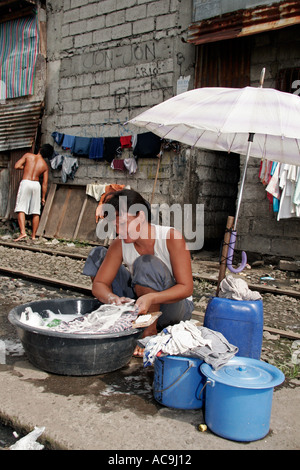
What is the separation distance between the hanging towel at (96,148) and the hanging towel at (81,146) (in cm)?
18

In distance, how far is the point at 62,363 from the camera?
3127 millimetres

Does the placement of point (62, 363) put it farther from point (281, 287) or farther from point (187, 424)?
point (281, 287)

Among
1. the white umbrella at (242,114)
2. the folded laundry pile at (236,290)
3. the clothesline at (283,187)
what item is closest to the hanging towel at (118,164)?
the clothesline at (283,187)

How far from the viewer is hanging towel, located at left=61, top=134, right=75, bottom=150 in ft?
36.5

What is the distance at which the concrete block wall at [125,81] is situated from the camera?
30.3ft

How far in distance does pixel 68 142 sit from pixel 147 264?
8.35 meters

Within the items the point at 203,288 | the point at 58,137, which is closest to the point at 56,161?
the point at 58,137

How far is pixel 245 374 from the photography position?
8.46 feet

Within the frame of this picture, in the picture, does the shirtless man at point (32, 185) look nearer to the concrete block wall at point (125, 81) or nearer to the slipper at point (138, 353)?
the concrete block wall at point (125, 81)

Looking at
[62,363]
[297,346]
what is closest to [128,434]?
[62,363]

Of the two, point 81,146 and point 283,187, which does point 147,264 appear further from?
point 81,146

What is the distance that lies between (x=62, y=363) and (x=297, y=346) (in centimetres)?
225

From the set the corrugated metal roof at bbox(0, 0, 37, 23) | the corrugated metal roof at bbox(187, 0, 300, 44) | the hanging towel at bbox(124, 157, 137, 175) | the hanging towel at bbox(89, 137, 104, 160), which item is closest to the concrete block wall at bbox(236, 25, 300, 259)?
the corrugated metal roof at bbox(187, 0, 300, 44)

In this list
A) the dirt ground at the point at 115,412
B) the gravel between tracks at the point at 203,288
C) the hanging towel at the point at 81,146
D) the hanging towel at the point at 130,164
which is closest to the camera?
the dirt ground at the point at 115,412
